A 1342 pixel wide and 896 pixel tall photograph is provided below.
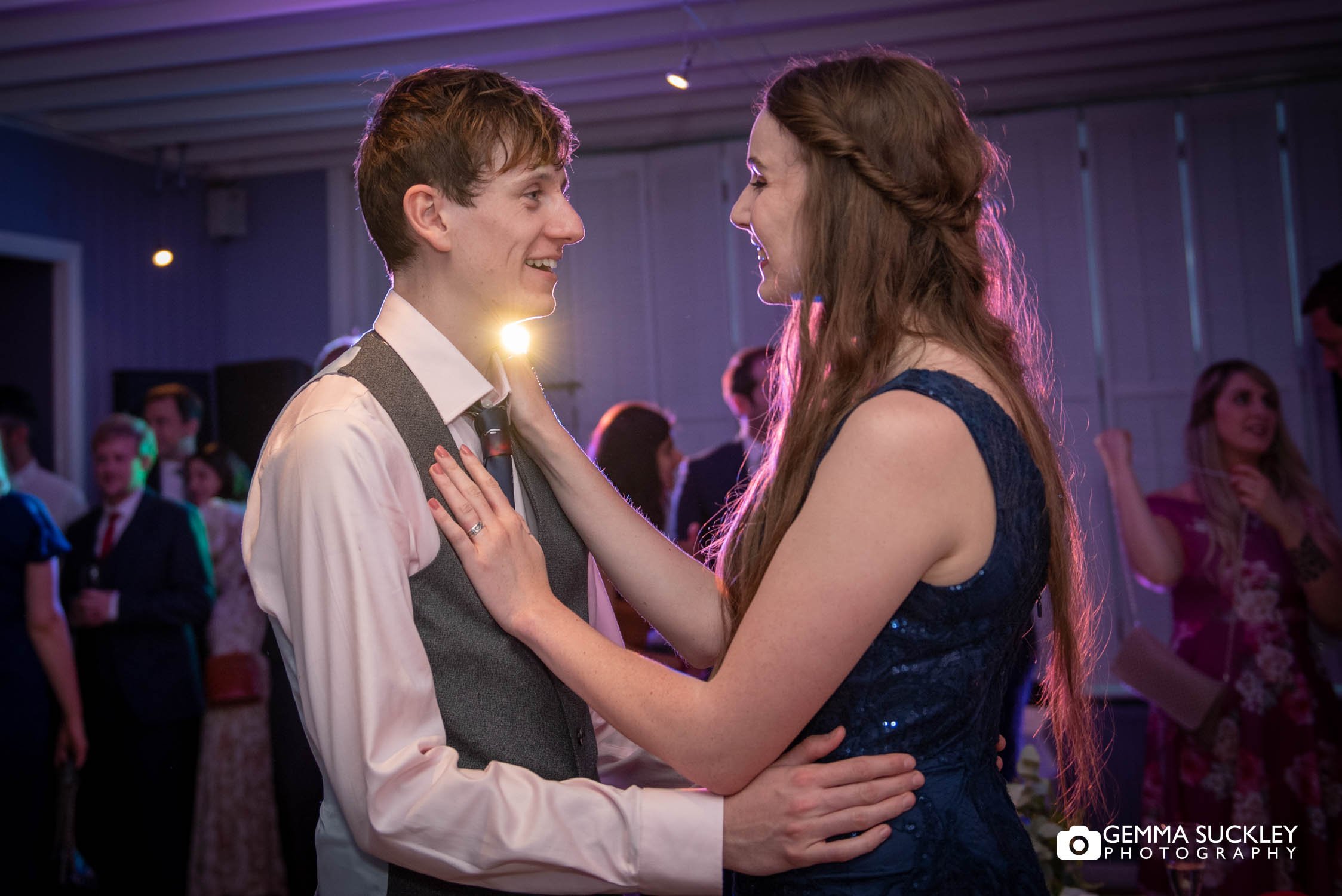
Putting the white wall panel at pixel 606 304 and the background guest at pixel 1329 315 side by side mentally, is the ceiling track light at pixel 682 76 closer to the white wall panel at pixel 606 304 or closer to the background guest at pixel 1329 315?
the white wall panel at pixel 606 304

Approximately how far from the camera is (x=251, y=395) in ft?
22.7

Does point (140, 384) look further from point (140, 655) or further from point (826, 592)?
point (826, 592)

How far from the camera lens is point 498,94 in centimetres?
157

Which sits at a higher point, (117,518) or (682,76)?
(682,76)

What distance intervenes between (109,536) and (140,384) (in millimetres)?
2487

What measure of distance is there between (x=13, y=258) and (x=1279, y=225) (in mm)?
7380

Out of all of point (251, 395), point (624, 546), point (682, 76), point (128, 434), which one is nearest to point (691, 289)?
point (682, 76)

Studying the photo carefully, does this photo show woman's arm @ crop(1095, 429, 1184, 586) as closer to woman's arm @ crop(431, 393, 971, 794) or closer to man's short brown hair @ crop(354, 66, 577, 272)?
woman's arm @ crop(431, 393, 971, 794)

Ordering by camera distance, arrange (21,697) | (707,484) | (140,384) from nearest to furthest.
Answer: (21,697) → (707,484) → (140,384)

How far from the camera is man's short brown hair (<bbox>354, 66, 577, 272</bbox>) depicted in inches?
61.2

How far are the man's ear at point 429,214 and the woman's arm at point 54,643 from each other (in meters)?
3.01

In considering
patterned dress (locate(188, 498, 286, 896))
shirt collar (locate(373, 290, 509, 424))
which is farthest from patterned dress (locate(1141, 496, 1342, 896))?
patterned dress (locate(188, 498, 286, 896))

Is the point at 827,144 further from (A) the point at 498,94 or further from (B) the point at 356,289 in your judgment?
(B) the point at 356,289

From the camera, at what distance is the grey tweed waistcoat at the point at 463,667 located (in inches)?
55.2
